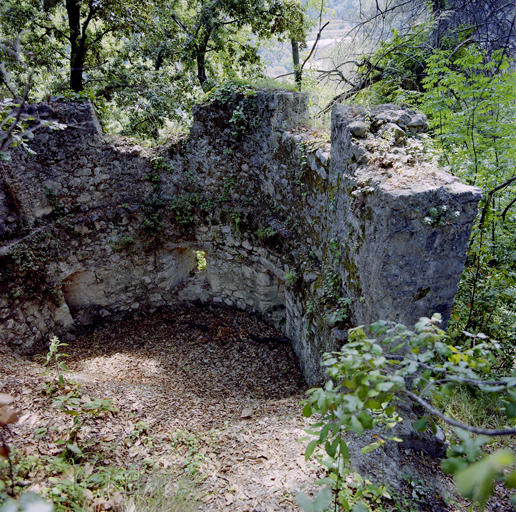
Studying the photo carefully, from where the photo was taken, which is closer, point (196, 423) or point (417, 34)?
point (196, 423)

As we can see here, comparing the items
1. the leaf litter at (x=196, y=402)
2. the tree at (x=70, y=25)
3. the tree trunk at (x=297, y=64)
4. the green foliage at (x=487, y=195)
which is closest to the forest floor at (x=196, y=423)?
the leaf litter at (x=196, y=402)

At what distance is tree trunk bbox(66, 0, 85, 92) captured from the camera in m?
8.03

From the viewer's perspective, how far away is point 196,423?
12.2 feet

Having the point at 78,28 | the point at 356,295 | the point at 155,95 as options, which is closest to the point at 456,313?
the point at 356,295

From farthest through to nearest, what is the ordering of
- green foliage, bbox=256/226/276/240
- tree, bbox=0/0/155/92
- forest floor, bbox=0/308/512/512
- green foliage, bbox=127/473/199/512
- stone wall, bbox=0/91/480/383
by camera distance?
tree, bbox=0/0/155/92
green foliage, bbox=256/226/276/240
stone wall, bbox=0/91/480/383
forest floor, bbox=0/308/512/512
green foliage, bbox=127/473/199/512

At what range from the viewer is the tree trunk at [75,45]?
803 centimetres

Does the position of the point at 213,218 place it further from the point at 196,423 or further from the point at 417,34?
the point at 417,34

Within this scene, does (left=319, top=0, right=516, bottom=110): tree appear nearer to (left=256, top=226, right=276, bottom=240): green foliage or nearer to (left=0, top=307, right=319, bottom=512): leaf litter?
(left=256, top=226, right=276, bottom=240): green foliage

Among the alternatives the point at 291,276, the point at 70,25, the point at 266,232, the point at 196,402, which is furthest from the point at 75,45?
the point at 196,402

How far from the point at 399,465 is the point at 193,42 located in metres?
10.7

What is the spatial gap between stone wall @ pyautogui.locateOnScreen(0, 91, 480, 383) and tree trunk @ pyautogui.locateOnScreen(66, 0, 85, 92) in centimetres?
363

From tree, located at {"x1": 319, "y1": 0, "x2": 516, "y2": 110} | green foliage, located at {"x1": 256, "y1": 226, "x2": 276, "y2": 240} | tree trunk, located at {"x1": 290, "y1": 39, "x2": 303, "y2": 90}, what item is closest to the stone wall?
green foliage, located at {"x1": 256, "y1": 226, "x2": 276, "y2": 240}

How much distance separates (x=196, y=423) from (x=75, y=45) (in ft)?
32.5

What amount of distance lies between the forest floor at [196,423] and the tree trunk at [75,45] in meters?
6.83
